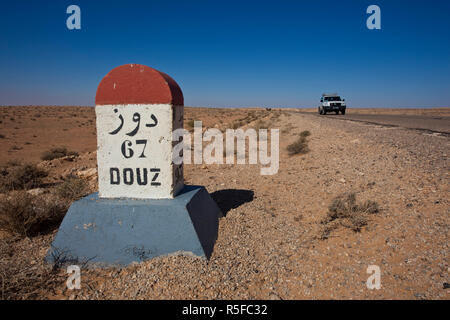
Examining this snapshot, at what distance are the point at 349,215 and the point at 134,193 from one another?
2.92 meters

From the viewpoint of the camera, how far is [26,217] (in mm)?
3770

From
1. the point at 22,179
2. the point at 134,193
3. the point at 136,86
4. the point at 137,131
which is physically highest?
the point at 136,86

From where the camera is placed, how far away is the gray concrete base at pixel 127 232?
115 inches

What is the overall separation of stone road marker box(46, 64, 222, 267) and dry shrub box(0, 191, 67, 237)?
1.01 meters

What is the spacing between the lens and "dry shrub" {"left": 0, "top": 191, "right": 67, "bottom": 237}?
11.9ft

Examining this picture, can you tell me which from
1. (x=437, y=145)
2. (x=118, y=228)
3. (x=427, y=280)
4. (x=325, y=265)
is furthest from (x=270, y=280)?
(x=437, y=145)

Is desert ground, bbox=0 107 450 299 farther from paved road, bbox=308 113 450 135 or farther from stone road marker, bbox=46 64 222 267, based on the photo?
paved road, bbox=308 113 450 135

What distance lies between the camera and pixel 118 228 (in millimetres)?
3037

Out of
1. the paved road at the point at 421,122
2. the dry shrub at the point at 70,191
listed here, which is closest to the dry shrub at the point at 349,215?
the dry shrub at the point at 70,191

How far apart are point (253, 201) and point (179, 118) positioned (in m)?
2.39

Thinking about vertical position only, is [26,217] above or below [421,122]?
below

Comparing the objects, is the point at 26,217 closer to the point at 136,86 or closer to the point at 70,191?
the point at 70,191

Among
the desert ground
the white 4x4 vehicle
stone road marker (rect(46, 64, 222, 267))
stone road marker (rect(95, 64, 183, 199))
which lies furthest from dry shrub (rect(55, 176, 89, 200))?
the white 4x4 vehicle

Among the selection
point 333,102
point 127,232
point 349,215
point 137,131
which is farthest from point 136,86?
point 333,102
